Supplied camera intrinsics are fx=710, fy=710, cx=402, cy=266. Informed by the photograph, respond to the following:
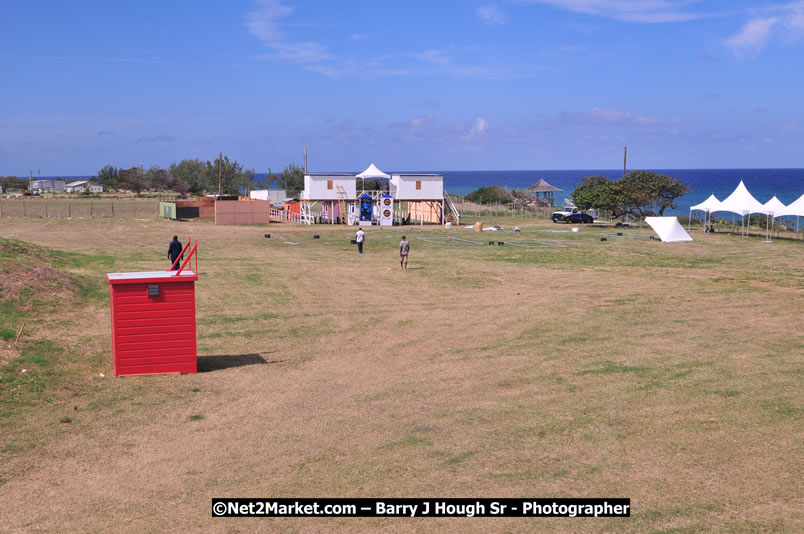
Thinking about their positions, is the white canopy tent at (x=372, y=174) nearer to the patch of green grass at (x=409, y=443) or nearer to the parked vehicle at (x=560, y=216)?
the parked vehicle at (x=560, y=216)

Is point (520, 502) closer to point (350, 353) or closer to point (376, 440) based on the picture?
point (376, 440)

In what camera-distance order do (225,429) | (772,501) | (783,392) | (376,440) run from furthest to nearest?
1. (783,392)
2. (225,429)
3. (376,440)
4. (772,501)

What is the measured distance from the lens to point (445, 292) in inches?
972

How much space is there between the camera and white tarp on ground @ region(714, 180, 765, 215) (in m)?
48.3

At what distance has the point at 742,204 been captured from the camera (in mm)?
49188

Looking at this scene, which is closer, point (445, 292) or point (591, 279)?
point (445, 292)

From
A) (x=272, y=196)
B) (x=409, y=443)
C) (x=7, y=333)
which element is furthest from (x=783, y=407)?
(x=272, y=196)

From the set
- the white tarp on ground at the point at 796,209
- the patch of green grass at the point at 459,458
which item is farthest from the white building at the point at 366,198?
the patch of green grass at the point at 459,458

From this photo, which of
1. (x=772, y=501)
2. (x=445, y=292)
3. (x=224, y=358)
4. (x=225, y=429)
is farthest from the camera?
(x=445, y=292)

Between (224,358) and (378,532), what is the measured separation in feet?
29.4

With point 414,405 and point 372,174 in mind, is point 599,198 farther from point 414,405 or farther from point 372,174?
point 414,405

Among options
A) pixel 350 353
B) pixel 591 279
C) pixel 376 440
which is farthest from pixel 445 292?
pixel 376 440

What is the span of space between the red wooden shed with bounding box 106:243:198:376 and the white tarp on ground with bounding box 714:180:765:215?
43048 millimetres

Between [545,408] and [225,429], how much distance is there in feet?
17.0
